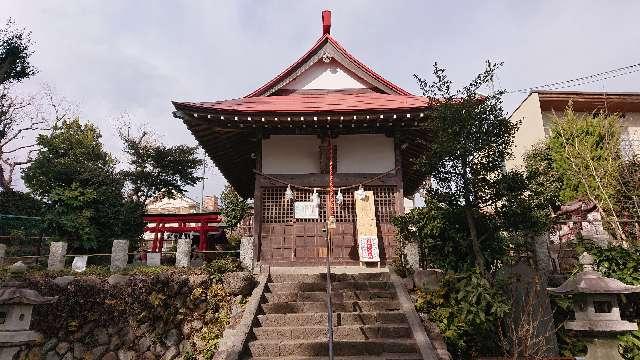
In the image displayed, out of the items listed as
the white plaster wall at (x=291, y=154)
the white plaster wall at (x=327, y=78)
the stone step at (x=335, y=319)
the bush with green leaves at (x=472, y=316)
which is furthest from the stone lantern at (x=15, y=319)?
the white plaster wall at (x=327, y=78)

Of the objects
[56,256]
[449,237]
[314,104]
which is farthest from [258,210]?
[56,256]

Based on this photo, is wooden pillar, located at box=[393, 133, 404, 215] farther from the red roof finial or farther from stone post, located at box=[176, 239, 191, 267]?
stone post, located at box=[176, 239, 191, 267]

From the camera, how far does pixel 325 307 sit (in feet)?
25.7

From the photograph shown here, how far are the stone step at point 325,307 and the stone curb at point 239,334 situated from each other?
31cm

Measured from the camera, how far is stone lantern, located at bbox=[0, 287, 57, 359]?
19.2 ft

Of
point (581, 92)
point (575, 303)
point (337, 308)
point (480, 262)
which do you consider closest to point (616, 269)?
point (575, 303)

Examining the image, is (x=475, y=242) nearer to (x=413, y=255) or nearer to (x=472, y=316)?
(x=472, y=316)

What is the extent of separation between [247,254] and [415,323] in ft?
15.9

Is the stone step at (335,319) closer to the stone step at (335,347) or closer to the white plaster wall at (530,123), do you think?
the stone step at (335,347)

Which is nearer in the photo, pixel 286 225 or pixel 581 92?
pixel 286 225

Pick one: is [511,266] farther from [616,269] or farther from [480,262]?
[616,269]

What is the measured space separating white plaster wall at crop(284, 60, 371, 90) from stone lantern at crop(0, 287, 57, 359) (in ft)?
30.5

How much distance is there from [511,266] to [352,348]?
3535mm

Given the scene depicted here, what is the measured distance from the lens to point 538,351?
6715 mm
